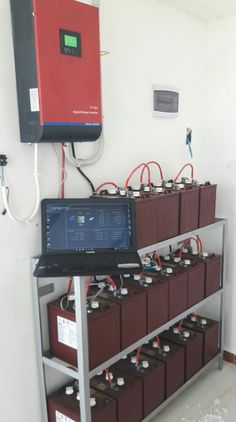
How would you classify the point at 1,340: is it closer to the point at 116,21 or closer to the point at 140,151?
the point at 140,151

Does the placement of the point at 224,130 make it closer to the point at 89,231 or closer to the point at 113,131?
the point at 113,131

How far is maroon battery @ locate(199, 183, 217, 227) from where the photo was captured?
2.15 metres

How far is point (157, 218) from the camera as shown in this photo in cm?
184

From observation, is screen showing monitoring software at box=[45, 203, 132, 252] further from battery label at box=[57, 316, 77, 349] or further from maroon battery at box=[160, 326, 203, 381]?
maroon battery at box=[160, 326, 203, 381]

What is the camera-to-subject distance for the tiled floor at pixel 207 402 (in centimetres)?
213

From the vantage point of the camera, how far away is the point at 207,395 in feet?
7.63

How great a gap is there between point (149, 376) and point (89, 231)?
0.86 metres

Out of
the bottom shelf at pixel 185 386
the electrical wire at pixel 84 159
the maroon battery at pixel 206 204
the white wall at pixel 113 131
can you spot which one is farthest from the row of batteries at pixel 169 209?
the bottom shelf at pixel 185 386

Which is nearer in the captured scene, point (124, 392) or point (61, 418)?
point (61, 418)

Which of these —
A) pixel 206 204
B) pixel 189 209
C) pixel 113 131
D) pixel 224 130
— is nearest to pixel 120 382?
pixel 189 209

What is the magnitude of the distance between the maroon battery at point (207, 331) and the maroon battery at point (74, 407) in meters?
0.87

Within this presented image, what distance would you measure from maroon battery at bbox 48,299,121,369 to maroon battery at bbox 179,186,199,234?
1.98 feet

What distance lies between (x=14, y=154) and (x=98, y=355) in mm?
918

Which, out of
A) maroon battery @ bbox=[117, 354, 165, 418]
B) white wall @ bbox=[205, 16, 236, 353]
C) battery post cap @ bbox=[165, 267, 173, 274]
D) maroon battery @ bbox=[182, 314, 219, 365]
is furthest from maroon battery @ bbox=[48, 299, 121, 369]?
white wall @ bbox=[205, 16, 236, 353]
